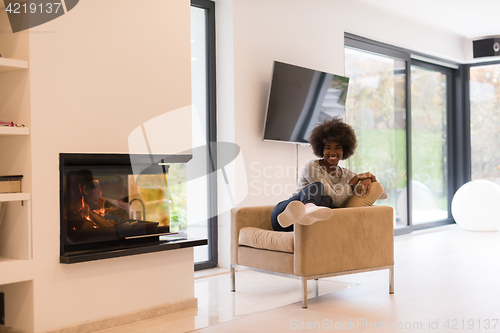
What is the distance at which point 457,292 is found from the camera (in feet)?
11.4

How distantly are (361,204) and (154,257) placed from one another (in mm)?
1427

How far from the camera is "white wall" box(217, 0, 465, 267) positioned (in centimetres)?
449

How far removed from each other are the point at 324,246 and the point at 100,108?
1552 mm

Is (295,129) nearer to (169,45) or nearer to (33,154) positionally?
(169,45)

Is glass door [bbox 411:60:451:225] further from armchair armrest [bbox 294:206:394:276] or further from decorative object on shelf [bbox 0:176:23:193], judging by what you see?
decorative object on shelf [bbox 0:176:23:193]

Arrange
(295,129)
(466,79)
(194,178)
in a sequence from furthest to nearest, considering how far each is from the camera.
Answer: (466,79) < (295,129) < (194,178)

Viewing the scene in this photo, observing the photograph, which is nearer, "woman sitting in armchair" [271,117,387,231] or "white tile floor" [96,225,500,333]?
"white tile floor" [96,225,500,333]

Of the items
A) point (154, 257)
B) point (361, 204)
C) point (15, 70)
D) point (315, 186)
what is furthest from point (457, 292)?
point (15, 70)

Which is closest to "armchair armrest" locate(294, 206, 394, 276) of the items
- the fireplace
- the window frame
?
the fireplace

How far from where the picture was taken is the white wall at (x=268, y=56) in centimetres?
449

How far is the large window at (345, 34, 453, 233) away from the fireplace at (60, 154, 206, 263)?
327cm

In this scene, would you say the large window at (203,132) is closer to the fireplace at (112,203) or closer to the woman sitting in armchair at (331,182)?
the woman sitting in armchair at (331,182)

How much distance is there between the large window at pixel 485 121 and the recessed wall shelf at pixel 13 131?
6.99 meters

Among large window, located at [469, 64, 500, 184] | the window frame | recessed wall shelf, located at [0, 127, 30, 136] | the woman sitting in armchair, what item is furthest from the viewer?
the window frame
